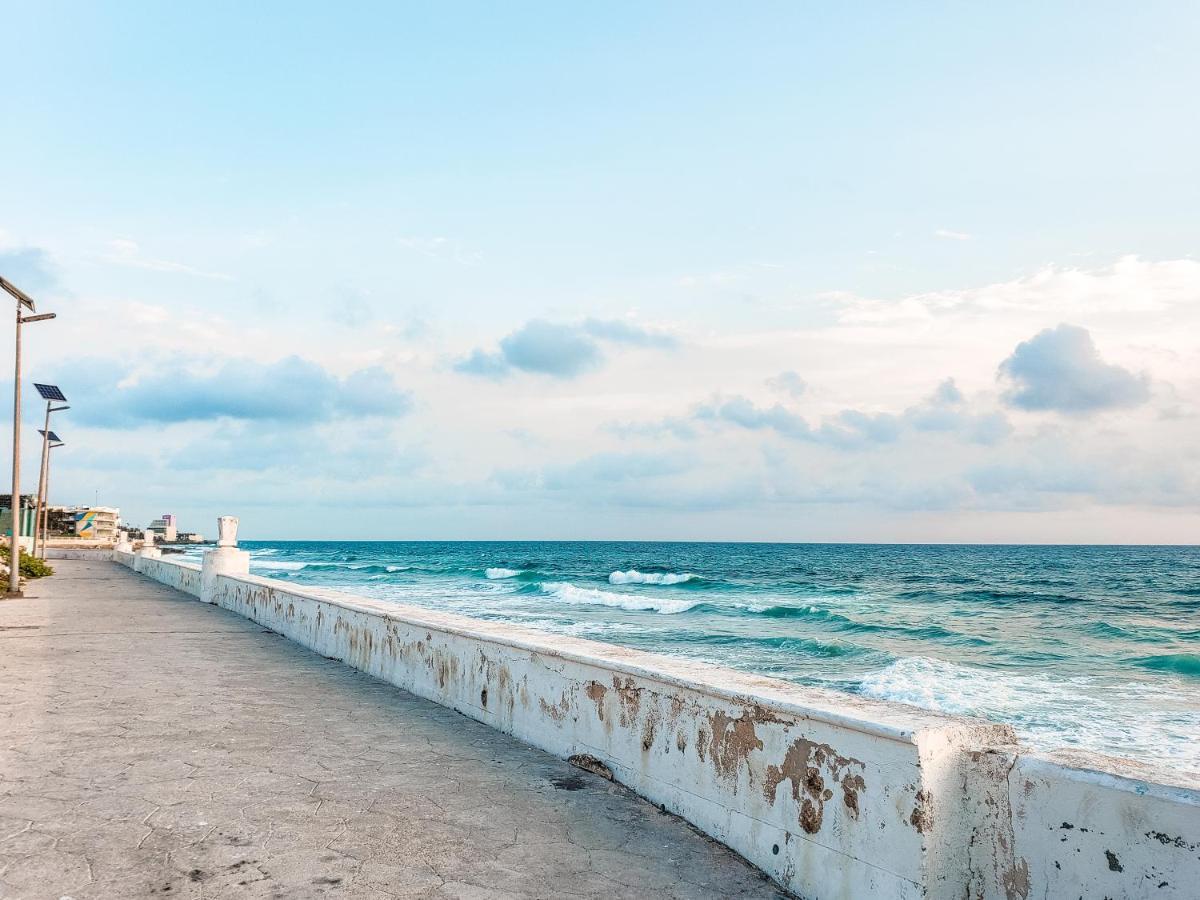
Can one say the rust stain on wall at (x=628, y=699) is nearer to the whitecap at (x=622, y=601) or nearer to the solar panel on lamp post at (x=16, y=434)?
the solar panel on lamp post at (x=16, y=434)

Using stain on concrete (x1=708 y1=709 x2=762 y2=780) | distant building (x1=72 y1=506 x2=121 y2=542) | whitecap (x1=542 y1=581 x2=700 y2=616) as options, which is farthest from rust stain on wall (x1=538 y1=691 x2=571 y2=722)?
distant building (x1=72 y1=506 x2=121 y2=542)

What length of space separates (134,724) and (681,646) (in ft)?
48.1

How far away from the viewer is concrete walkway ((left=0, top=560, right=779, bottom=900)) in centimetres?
326

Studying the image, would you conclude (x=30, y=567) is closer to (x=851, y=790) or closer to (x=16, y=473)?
(x=16, y=473)

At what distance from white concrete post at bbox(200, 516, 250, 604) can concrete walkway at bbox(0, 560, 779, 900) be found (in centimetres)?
844

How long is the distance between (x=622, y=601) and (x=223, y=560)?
1793 cm

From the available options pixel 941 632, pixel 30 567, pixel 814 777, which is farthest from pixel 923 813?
pixel 30 567

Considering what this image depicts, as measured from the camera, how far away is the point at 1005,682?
14.6m

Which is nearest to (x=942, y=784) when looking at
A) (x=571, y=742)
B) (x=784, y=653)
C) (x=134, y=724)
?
(x=571, y=742)

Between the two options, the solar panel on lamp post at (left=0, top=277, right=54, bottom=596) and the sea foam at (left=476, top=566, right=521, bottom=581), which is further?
the sea foam at (left=476, top=566, right=521, bottom=581)

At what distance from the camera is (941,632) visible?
2245 centimetres

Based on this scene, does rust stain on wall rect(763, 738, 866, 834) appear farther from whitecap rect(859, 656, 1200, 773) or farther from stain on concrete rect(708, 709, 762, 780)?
whitecap rect(859, 656, 1200, 773)

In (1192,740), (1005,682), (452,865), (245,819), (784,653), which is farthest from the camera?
Result: (784,653)

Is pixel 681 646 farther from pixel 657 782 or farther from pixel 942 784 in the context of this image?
pixel 942 784
